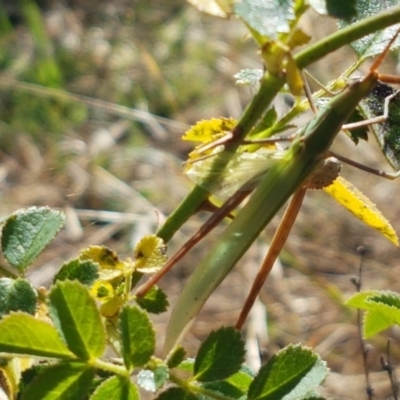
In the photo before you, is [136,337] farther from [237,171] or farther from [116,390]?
[237,171]

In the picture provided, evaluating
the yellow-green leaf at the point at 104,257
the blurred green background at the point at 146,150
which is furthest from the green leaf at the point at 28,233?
the blurred green background at the point at 146,150

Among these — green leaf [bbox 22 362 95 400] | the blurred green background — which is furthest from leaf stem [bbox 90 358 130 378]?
the blurred green background

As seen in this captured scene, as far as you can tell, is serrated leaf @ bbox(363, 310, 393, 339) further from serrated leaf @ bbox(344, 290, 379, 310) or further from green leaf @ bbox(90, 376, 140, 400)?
green leaf @ bbox(90, 376, 140, 400)

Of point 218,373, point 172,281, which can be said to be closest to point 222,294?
point 172,281

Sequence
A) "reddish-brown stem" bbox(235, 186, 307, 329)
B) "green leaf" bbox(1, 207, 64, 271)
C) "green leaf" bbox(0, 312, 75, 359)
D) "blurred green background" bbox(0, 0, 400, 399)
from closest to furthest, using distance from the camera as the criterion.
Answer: "green leaf" bbox(0, 312, 75, 359)
"green leaf" bbox(1, 207, 64, 271)
"reddish-brown stem" bbox(235, 186, 307, 329)
"blurred green background" bbox(0, 0, 400, 399)

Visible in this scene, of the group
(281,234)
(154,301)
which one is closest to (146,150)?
(281,234)

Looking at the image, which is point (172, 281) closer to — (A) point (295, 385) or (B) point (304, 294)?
(B) point (304, 294)

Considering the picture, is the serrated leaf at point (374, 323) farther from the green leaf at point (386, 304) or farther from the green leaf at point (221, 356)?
the green leaf at point (221, 356)
